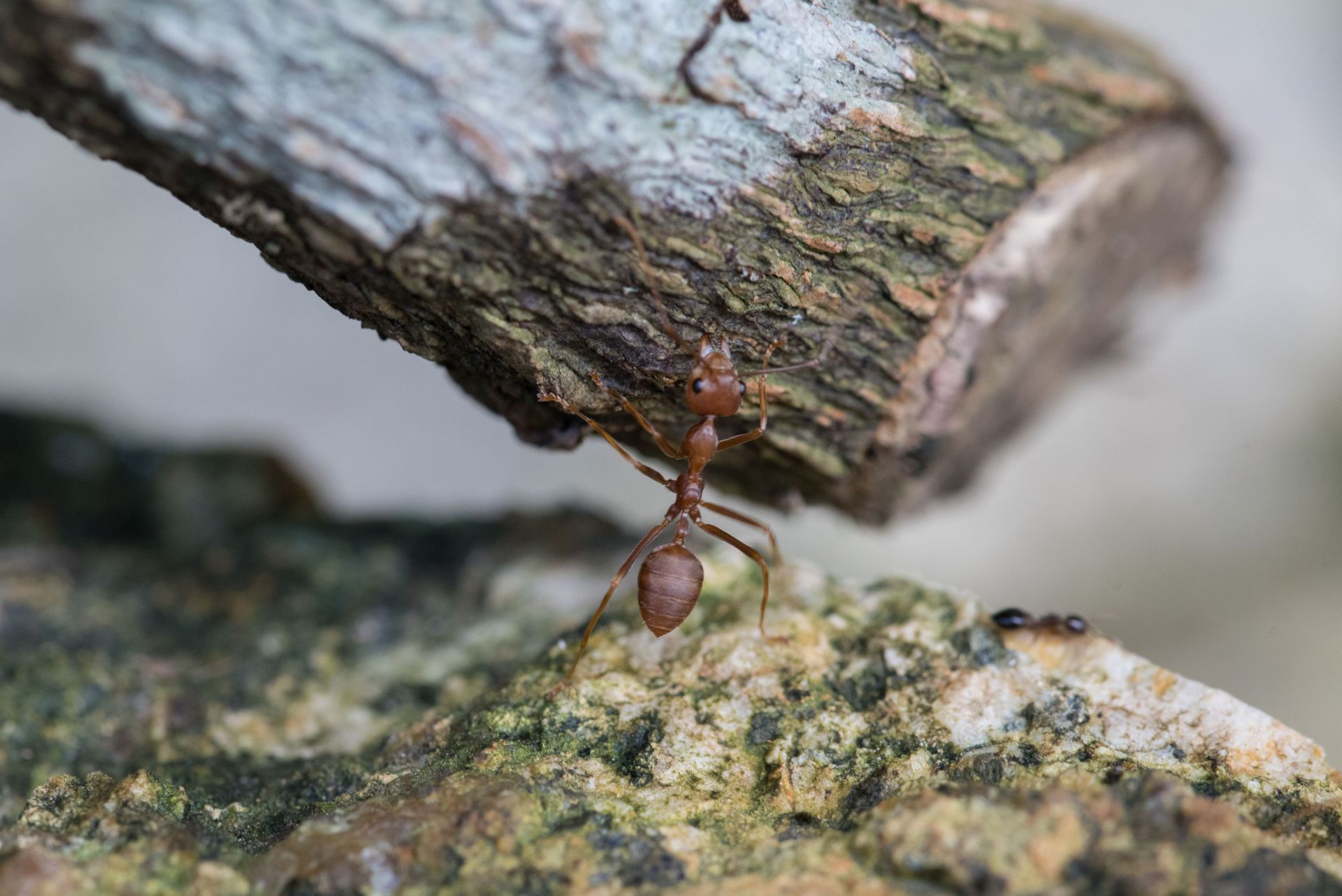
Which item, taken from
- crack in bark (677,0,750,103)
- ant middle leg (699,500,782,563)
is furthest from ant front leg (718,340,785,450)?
crack in bark (677,0,750,103)

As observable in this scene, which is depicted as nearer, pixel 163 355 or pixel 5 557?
pixel 5 557

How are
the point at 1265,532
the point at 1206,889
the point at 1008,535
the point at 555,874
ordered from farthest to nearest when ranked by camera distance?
the point at 1008,535
the point at 1265,532
the point at 555,874
the point at 1206,889

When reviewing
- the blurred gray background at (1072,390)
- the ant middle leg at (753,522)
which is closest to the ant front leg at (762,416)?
the ant middle leg at (753,522)

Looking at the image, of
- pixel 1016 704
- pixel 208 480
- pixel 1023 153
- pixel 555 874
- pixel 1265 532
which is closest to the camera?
pixel 555 874

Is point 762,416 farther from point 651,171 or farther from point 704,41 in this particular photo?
point 704,41

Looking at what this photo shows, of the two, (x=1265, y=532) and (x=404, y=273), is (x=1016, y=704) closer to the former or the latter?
(x=404, y=273)

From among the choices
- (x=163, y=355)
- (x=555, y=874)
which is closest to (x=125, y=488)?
(x=163, y=355)

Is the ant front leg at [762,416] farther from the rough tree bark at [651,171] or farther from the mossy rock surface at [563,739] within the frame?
the mossy rock surface at [563,739]
